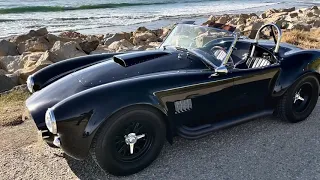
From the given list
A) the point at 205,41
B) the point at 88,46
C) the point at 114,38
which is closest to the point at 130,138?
the point at 205,41

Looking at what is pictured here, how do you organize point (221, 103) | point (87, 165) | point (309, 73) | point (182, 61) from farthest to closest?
point (309, 73)
point (182, 61)
point (221, 103)
point (87, 165)

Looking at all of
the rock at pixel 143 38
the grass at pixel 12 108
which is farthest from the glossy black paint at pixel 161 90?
the rock at pixel 143 38

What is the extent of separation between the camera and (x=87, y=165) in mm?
3615

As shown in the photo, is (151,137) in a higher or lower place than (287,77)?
lower

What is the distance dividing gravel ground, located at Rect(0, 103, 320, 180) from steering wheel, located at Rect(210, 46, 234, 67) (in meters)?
0.89

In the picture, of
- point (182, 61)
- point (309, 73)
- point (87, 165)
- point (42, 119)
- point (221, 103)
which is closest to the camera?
point (42, 119)

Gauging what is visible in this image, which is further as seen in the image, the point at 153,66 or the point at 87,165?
the point at 153,66

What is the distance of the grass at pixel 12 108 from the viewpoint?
4.84 m

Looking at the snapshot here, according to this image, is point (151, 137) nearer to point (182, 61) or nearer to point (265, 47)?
point (182, 61)

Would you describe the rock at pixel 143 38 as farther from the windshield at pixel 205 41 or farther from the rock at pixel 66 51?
the windshield at pixel 205 41

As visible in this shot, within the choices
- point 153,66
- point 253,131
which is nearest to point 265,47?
point 253,131

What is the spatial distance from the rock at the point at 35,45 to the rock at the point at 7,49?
0.18 metres

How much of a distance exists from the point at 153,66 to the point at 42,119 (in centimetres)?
141

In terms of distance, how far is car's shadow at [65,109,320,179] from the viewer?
3451mm
